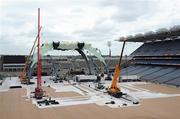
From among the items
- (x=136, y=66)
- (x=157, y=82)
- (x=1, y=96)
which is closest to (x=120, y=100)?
(x=1, y=96)

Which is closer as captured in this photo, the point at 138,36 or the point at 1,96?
the point at 1,96

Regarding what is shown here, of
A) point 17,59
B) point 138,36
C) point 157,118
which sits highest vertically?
point 138,36

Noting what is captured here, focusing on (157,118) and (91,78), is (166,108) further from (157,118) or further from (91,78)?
(91,78)

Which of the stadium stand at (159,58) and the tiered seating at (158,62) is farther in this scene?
the stadium stand at (159,58)

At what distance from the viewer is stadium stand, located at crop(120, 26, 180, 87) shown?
313 feet

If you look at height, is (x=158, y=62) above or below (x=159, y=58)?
below

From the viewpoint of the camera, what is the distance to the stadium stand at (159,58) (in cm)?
9538

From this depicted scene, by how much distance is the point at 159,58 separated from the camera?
115m

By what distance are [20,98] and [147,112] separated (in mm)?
30869

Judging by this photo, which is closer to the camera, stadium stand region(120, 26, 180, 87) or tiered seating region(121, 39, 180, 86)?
tiered seating region(121, 39, 180, 86)

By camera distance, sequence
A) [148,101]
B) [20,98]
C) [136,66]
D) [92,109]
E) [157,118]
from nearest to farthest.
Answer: [157,118], [92,109], [148,101], [20,98], [136,66]

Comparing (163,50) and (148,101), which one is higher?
(163,50)

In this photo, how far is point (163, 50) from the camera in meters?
119

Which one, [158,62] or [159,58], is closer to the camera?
[158,62]
